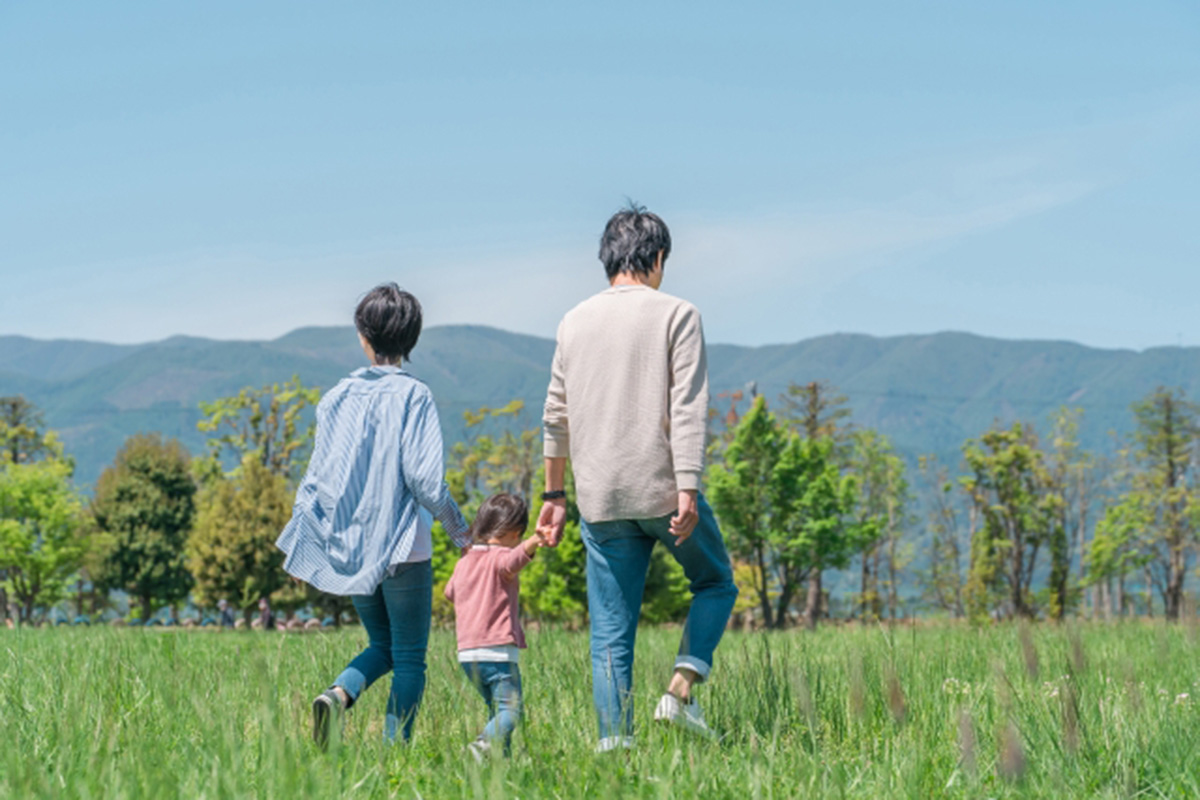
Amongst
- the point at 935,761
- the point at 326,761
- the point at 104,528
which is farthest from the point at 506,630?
the point at 104,528

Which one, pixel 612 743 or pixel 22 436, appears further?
pixel 22 436

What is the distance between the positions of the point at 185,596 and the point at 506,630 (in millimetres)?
33033

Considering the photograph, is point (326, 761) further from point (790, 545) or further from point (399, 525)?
point (790, 545)

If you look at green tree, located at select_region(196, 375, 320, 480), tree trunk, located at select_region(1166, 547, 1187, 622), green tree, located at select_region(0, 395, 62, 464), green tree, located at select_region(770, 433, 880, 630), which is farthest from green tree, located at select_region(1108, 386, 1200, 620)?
green tree, located at select_region(0, 395, 62, 464)

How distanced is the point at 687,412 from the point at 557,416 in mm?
679

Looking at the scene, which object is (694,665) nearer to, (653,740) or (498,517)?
(653,740)

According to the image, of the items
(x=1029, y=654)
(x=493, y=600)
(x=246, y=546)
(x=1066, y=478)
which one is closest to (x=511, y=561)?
(x=493, y=600)

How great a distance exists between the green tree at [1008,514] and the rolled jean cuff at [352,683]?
98.2 feet

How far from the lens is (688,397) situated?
4.05 meters

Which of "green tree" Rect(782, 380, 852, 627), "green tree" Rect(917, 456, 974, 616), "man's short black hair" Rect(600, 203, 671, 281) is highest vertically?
"green tree" Rect(782, 380, 852, 627)

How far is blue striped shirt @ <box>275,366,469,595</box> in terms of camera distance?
428cm

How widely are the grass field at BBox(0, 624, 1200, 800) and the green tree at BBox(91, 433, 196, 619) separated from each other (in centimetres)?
2942

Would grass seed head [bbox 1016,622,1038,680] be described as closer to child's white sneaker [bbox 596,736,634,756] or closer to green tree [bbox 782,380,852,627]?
child's white sneaker [bbox 596,736,634,756]

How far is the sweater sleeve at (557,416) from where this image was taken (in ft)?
14.6
